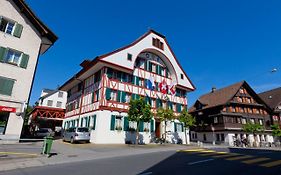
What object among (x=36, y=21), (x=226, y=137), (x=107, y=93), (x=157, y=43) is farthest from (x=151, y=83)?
(x=226, y=137)

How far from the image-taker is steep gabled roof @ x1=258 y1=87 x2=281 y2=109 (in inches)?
1826

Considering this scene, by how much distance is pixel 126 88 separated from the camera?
81.7 ft

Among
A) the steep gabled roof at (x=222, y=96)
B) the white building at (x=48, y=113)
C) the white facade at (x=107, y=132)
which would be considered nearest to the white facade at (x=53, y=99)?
the white building at (x=48, y=113)

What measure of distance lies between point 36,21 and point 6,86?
7687mm

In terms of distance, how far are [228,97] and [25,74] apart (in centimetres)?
3727

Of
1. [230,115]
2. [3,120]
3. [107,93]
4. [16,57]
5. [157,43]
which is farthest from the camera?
[230,115]

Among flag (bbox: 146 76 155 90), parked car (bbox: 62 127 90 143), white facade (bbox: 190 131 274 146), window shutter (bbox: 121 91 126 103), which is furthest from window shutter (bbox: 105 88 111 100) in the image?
white facade (bbox: 190 131 274 146)

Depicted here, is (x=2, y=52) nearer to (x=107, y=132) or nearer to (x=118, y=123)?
(x=107, y=132)

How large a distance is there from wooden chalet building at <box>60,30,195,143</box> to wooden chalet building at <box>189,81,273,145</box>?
38.8 ft

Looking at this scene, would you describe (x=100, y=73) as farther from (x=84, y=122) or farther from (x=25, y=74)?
(x=25, y=74)

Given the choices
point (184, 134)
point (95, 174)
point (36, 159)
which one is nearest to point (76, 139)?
point (36, 159)

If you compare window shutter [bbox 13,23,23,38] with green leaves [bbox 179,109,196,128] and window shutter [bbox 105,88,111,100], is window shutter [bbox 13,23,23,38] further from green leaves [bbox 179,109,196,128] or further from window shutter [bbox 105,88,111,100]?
green leaves [bbox 179,109,196,128]

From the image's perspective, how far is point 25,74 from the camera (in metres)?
18.5

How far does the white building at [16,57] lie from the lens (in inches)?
669
